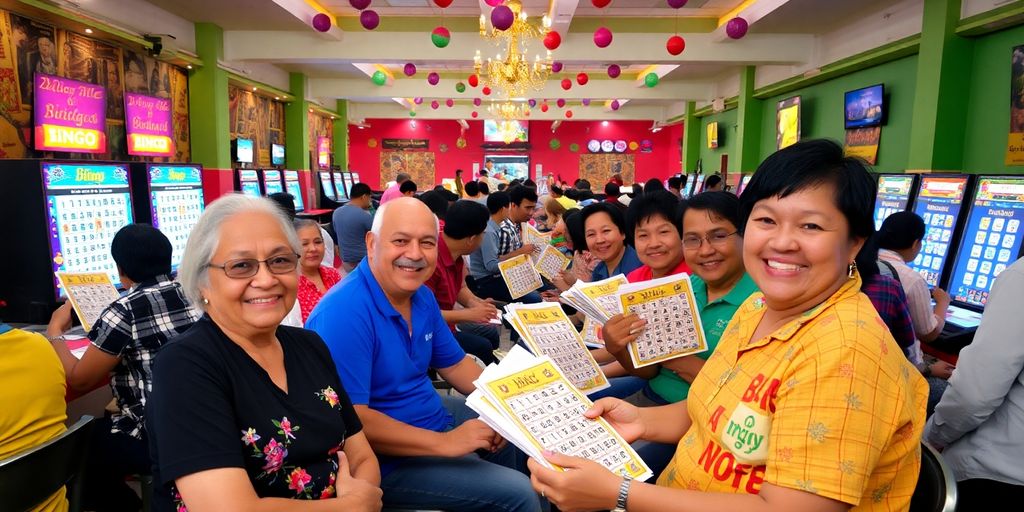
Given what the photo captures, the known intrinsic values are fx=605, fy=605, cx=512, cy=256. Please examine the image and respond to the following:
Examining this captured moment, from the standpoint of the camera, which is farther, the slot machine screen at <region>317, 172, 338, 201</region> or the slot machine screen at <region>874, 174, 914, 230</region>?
the slot machine screen at <region>317, 172, 338, 201</region>

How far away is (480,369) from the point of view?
2342mm

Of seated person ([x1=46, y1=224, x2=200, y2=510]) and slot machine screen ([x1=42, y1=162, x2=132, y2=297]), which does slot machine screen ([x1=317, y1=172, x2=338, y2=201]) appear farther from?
seated person ([x1=46, y1=224, x2=200, y2=510])

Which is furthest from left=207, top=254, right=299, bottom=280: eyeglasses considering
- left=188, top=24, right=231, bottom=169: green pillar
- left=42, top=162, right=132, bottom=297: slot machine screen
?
left=188, top=24, right=231, bottom=169: green pillar

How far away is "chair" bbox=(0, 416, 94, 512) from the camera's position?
1.45 meters

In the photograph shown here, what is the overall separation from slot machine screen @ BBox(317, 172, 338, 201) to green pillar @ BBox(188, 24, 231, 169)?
379 centimetres

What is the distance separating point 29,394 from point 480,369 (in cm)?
138

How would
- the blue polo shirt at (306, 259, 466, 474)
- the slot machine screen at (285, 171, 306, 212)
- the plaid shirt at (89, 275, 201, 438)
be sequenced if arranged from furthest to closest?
the slot machine screen at (285, 171, 306, 212) < the plaid shirt at (89, 275, 201, 438) < the blue polo shirt at (306, 259, 466, 474)

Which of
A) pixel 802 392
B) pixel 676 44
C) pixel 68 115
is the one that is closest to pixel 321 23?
pixel 68 115

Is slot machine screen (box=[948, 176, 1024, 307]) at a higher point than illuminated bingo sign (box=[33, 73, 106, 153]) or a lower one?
lower

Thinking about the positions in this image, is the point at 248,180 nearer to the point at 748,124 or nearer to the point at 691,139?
the point at 748,124

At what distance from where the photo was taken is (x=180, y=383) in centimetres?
119

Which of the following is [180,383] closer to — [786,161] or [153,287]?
[153,287]

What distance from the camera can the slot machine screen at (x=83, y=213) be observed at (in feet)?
8.96

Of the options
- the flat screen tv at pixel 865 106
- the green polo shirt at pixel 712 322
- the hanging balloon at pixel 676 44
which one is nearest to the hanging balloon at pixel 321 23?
the hanging balloon at pixel 676 44
